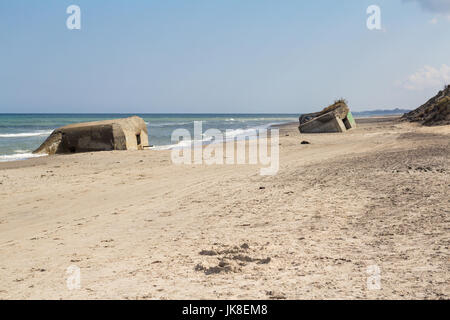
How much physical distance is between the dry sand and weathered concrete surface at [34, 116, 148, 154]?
17.9ft

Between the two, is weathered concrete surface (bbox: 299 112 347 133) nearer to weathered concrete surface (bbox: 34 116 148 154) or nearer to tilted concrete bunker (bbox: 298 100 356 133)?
tilted concrete bunker (bbox: 298 100 356 133)

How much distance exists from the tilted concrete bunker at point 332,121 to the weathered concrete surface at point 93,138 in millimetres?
10141

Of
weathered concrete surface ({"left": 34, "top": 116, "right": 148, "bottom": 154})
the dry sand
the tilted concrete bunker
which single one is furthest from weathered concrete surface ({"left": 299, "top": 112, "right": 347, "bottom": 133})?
the dry sand

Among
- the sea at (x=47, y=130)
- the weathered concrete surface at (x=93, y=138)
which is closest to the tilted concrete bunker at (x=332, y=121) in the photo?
the sea at (x=47, y=130)

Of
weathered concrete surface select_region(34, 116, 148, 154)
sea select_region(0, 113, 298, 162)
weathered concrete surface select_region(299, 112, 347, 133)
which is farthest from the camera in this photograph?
weathered concrete surface select_region(299, 112, 347, 133)

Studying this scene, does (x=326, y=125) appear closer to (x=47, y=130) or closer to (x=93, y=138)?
(x=93, y=138)

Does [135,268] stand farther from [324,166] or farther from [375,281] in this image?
[324,166]

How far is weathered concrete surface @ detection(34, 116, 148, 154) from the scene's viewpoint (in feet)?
44.9

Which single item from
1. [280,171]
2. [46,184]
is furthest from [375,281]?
[46,184]

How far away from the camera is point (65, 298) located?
2.85m

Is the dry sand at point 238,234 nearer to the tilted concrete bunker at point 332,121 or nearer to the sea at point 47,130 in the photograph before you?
the sea at point 47,130

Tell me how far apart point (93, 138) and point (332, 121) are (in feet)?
38.9

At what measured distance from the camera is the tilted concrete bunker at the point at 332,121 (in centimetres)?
2042

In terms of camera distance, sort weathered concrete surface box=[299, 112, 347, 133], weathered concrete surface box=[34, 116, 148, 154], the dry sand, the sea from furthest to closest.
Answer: weathered concrete surface box=[299, 112, 347, 133] → the sea → weathered concrete surface box=[34, 116, 148, 154] → the dry sand
